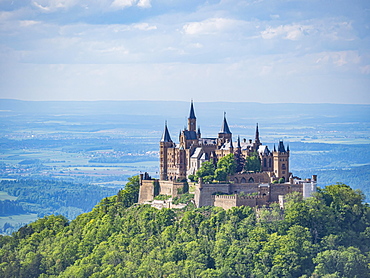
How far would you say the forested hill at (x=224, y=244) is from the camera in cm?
7600

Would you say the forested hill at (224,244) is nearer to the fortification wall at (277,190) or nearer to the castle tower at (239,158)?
the fortification wall at (277,190)

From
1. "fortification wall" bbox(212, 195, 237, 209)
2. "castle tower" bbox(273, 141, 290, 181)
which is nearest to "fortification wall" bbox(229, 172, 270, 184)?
"castle tower" bbox(273, 141, 290, 181)

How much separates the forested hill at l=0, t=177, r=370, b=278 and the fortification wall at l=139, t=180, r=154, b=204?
8.48 ft

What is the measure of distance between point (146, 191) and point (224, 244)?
1586cm

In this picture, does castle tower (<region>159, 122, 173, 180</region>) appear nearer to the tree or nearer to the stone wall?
the tree

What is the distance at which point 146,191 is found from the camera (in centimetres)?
9119

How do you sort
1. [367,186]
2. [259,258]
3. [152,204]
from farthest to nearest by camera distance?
[367,186] → [152,204] → [259,258]

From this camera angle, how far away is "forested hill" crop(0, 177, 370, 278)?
249 ft

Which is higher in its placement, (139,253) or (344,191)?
(344,191)

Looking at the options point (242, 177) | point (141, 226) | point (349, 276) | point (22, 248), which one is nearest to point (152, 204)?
point (141, 226)

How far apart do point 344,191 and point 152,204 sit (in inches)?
775

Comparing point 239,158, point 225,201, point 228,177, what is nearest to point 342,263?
point 225,201

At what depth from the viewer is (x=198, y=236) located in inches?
3150

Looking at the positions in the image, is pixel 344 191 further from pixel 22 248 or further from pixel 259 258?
pixel 22 248
